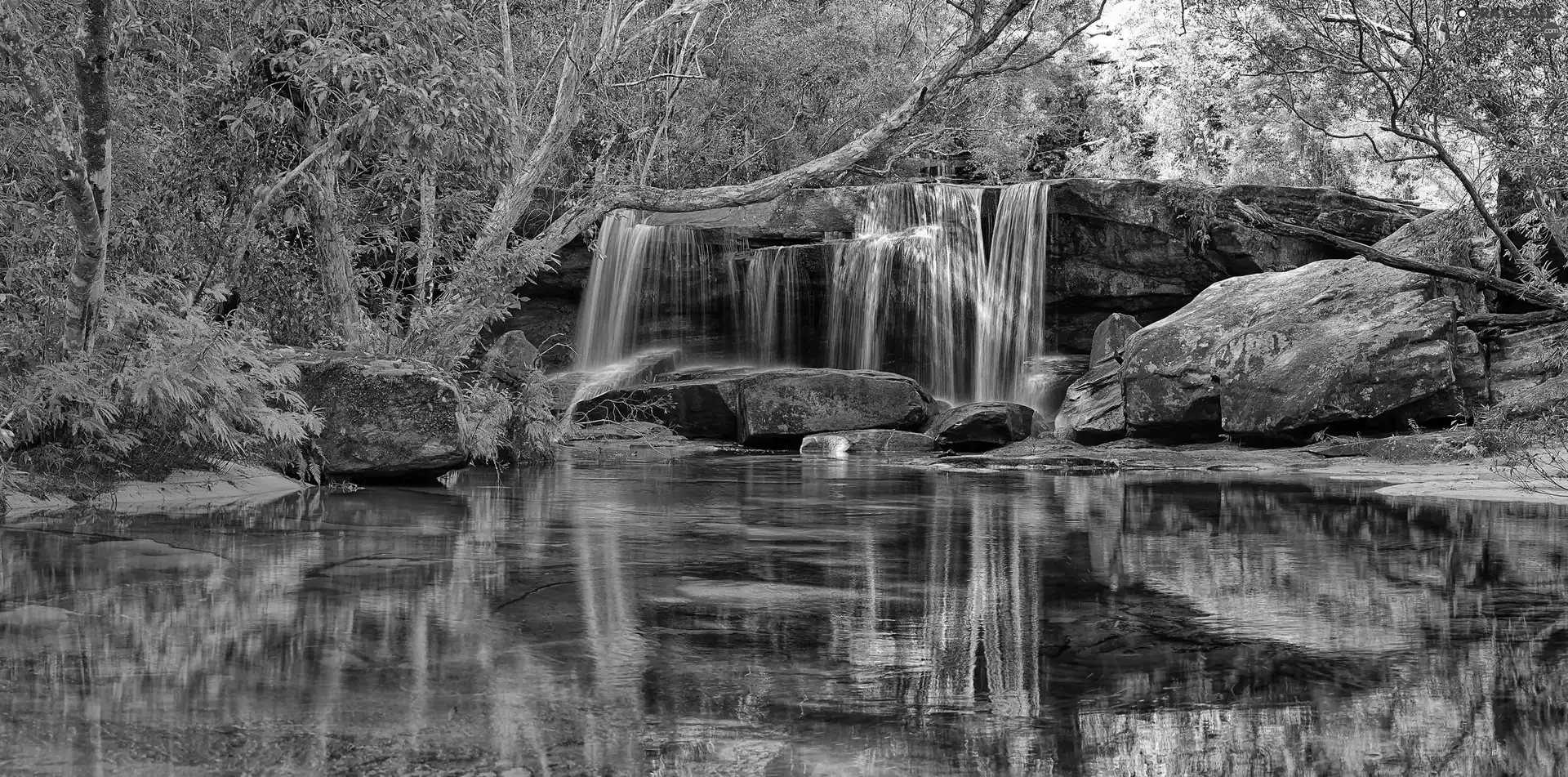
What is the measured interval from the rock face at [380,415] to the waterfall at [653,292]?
13950mm

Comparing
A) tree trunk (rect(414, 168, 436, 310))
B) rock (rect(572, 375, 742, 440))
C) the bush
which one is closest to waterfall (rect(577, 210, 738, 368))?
rock (rect(572, 375, 742, 440))

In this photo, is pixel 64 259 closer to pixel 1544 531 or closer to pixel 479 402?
pixel 479 402

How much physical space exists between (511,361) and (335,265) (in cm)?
541

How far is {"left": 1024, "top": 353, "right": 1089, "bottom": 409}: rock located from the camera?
23062 mm

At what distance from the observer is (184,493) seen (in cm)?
867

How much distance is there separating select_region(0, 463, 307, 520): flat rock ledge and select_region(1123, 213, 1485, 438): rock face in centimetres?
1099

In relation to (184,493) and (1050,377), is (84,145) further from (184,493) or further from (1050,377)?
(1050,377)

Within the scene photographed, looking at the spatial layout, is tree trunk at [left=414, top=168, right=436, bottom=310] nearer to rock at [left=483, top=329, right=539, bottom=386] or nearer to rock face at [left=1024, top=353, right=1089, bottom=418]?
rock at [left=483, top=329, right=539, bottom=386]

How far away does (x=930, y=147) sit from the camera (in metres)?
30.9

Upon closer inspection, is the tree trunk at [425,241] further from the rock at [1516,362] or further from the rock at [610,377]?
the rock at [1516,362]

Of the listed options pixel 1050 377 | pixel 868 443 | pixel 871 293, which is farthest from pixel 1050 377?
pixel 868 443

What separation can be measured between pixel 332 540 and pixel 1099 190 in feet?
62.8

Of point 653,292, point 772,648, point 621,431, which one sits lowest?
point 772,648

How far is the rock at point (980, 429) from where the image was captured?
1805 cm
